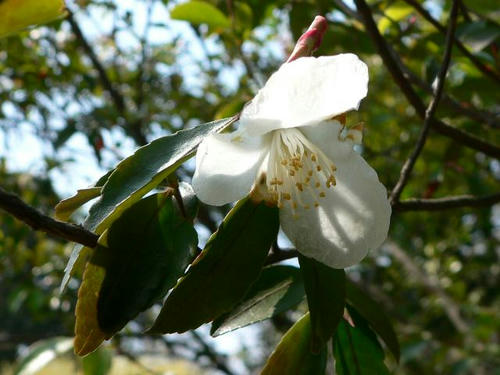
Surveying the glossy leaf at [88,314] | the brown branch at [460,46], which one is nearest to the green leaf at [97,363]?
the glossy leaf at [88,314]

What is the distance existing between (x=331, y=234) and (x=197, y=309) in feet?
0.55

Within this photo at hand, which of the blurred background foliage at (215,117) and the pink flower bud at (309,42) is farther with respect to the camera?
the blurred background foliage at (215,117)

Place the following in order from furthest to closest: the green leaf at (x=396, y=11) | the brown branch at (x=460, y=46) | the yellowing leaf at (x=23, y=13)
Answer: the green leaf at (x=396, y=11) < the brown branch at (x=460, y=46) < the yellowing leaf at (x=23, y=13)

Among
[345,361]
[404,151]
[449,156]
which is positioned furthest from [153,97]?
[345,361]

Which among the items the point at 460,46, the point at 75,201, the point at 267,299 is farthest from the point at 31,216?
the point at 460,46

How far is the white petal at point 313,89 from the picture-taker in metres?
0.54

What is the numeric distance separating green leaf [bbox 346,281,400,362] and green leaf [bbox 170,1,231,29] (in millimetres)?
814

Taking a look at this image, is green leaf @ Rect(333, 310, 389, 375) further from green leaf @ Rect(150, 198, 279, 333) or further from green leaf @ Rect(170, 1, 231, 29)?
green leaf @ Rect(170, 1, 231, 29)

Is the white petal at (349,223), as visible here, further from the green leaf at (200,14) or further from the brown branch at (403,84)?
the green leaf at (200,14)

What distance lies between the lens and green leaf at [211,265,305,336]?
684mm

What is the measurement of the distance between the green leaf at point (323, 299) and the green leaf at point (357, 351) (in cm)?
13

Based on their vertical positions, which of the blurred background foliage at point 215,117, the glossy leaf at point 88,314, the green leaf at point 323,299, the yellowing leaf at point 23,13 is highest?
the yellowing leaf at point 23,13

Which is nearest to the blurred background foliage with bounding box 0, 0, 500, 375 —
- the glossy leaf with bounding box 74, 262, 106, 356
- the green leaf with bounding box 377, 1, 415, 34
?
the green leaf with bounding box 377, 1, 415, 34

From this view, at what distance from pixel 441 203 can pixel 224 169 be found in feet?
1.49
